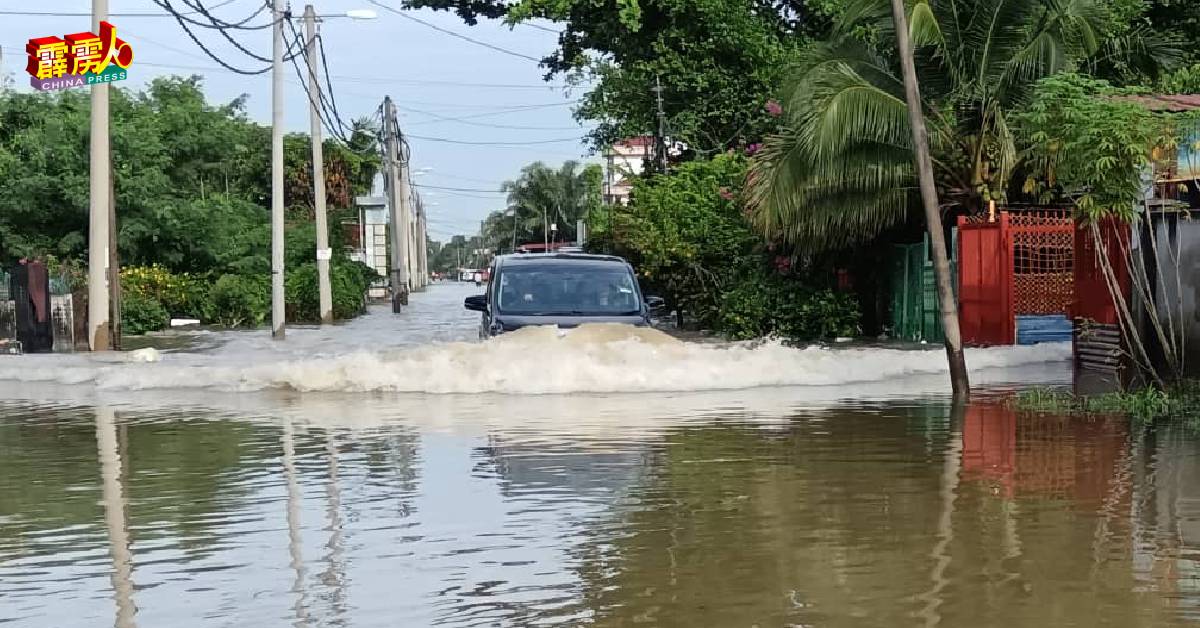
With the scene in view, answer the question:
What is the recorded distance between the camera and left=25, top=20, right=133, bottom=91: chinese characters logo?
26297 millimetres

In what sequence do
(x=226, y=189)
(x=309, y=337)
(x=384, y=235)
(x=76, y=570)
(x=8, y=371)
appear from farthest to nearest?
1. (x=384, y=235)
2. (x=226, y=189)
3. (x=309, y=337)
4. (x=8, y=371)
5. (x=76, y=570)

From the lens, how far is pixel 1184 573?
704 cm

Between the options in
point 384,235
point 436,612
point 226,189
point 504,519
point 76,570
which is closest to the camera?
point 436,612

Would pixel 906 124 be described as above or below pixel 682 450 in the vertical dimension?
above

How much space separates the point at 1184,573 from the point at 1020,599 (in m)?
0.97

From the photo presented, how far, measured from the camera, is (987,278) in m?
25.0

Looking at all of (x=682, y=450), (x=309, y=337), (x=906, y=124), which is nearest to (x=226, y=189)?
(x=309, y=337)

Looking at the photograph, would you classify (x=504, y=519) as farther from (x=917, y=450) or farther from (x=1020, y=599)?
(x=917, y=450)

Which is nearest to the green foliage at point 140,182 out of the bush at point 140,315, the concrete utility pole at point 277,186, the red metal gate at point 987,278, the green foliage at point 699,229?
the bush at point 140,315

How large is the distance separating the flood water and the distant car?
4.47 ft

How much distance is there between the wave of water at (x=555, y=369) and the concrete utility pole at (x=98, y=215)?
16.6 feet

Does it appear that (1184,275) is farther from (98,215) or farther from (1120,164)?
(98,215)

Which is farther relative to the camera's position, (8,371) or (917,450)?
(8,371)

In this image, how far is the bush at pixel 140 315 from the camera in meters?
36.7
